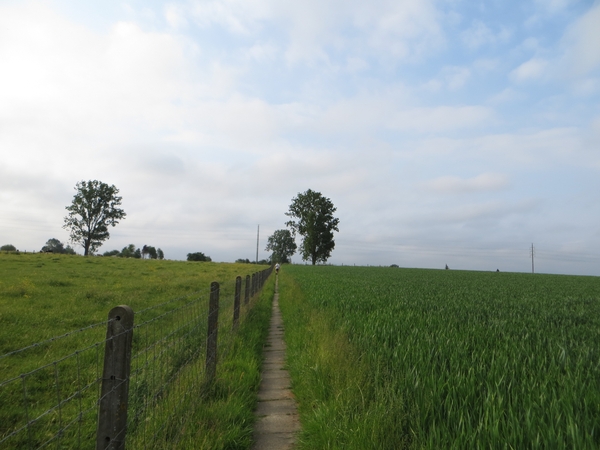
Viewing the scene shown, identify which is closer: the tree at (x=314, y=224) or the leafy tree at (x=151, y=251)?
the tree at (x=314, y=224)

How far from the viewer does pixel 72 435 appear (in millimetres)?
4020

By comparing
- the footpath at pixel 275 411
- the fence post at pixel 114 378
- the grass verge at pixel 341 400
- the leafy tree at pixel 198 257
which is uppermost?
the leafy tree at pixel 198 257

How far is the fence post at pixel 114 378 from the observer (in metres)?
2.60

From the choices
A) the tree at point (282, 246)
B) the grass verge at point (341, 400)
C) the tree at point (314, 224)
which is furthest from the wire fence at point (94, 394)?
the tree at point (282, 246)

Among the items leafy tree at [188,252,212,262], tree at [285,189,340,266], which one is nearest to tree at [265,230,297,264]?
leafy tree at [188,252,212,262]

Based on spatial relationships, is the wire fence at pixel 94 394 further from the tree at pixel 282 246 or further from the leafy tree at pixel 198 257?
the tree at pixel 282 246

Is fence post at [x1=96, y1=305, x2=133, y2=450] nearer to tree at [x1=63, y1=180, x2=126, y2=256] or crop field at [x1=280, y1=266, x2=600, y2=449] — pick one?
crop field at [x1=280, y1=266, x2=600, y2=449]

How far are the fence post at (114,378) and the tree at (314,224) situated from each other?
7208 cm

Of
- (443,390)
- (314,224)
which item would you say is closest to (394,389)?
(443,390)

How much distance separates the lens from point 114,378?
2.61m

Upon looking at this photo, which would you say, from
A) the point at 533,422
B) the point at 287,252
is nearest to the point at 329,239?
the point at 287,252

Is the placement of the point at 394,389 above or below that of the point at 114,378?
below

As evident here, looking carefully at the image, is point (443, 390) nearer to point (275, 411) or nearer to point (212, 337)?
point (275, 411)

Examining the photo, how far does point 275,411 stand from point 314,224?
71.0 m
